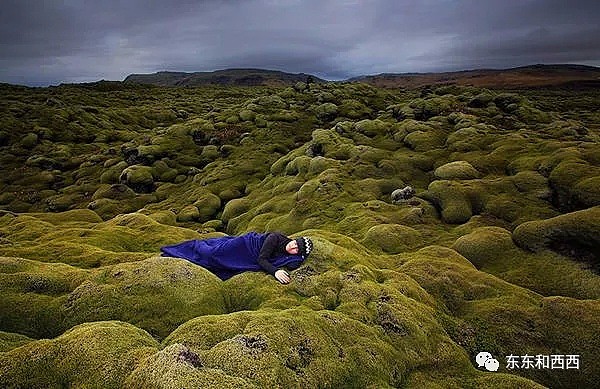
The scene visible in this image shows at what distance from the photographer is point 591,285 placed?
15977 mm

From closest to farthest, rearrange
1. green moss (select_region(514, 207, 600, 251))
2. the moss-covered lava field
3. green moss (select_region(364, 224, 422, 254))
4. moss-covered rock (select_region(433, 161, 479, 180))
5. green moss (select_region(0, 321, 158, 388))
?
green moss (select_region(0, 321, 158, 388)), the moss-covered lava field, green moss (select_region(514, 207, 600, 251)), green moss (select_region(364, 224, 422, 254)), moss-covered rock (select_region(433, 161, 479, 180))

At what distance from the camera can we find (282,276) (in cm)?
1238

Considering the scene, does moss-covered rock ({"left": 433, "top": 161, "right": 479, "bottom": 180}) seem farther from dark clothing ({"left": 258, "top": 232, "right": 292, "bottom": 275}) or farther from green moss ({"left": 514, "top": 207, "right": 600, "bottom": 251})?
dark clothing ({"left": 258, "top": 232, "right": 292, "bottom": 275})

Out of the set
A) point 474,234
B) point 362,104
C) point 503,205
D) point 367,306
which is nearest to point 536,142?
point 503,205

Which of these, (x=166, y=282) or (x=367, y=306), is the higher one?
(x=166, y=282)

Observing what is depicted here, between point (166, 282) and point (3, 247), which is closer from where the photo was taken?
point (166, 282)

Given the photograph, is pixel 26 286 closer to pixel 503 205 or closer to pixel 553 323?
pixel 553 323

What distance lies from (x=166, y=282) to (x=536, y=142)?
99.1ft

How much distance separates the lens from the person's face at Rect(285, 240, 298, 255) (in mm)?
13336

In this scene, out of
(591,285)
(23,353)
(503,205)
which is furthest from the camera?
(503,205)

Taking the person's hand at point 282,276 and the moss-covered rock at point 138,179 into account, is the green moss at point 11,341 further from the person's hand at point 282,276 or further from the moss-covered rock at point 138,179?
the moss-covered rock at point 138,179

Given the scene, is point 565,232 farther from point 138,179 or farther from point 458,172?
point 138,179

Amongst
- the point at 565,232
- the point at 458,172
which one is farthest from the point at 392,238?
the point at 458,172

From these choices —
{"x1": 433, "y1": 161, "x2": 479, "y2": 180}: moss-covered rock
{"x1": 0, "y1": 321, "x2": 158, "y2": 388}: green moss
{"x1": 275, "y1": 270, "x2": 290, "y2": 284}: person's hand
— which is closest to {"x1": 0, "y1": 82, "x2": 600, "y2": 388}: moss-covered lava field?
{"x1": 0, "y1": 321, "x2": 158, "y2": 388}: green moss
